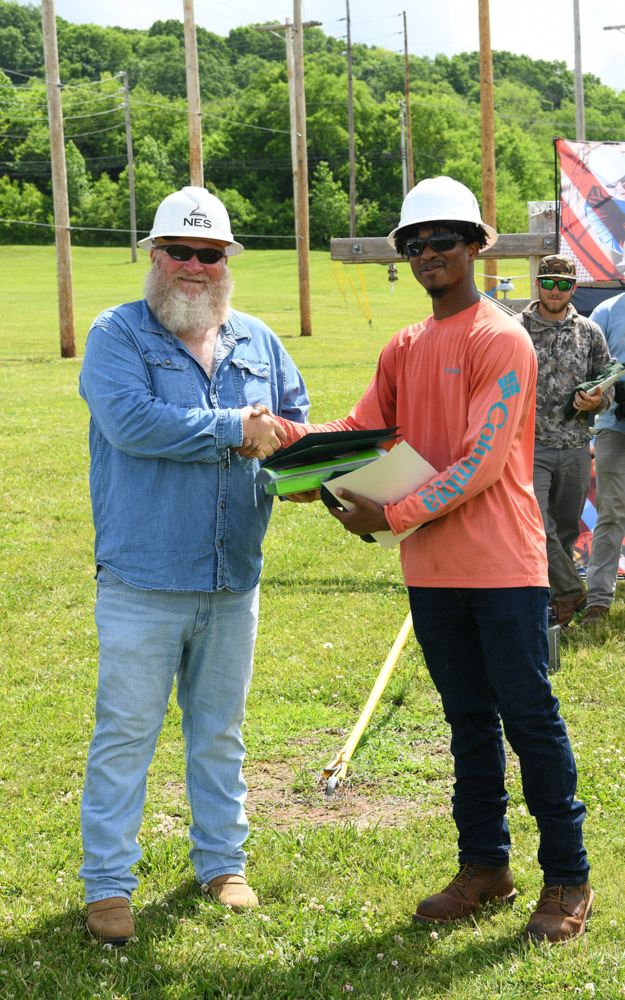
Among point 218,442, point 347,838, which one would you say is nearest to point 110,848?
point 347,838

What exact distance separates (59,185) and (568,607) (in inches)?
778

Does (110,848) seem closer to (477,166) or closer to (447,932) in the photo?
(447,932)

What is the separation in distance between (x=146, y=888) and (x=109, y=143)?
3412 inches

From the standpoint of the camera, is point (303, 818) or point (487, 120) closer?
point (303, 818)

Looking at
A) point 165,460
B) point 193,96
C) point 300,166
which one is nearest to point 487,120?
point 193,96

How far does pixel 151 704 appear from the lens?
3.84m

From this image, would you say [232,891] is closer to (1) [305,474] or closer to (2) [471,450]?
(1) [305,474]

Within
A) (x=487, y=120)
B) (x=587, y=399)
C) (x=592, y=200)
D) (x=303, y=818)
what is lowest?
(x=303, y=818)

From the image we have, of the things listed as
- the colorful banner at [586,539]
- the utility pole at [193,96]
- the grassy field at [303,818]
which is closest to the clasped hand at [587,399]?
the grassy field at [303,818]

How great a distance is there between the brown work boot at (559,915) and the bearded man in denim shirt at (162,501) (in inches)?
41.2

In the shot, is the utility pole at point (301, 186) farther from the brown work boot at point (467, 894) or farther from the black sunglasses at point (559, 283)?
the brown work boot at point (467, 894)

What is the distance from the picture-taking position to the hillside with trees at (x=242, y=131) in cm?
7825

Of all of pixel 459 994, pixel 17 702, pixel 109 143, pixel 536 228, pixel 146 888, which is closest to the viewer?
pixel 459 994

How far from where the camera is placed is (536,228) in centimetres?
1013
